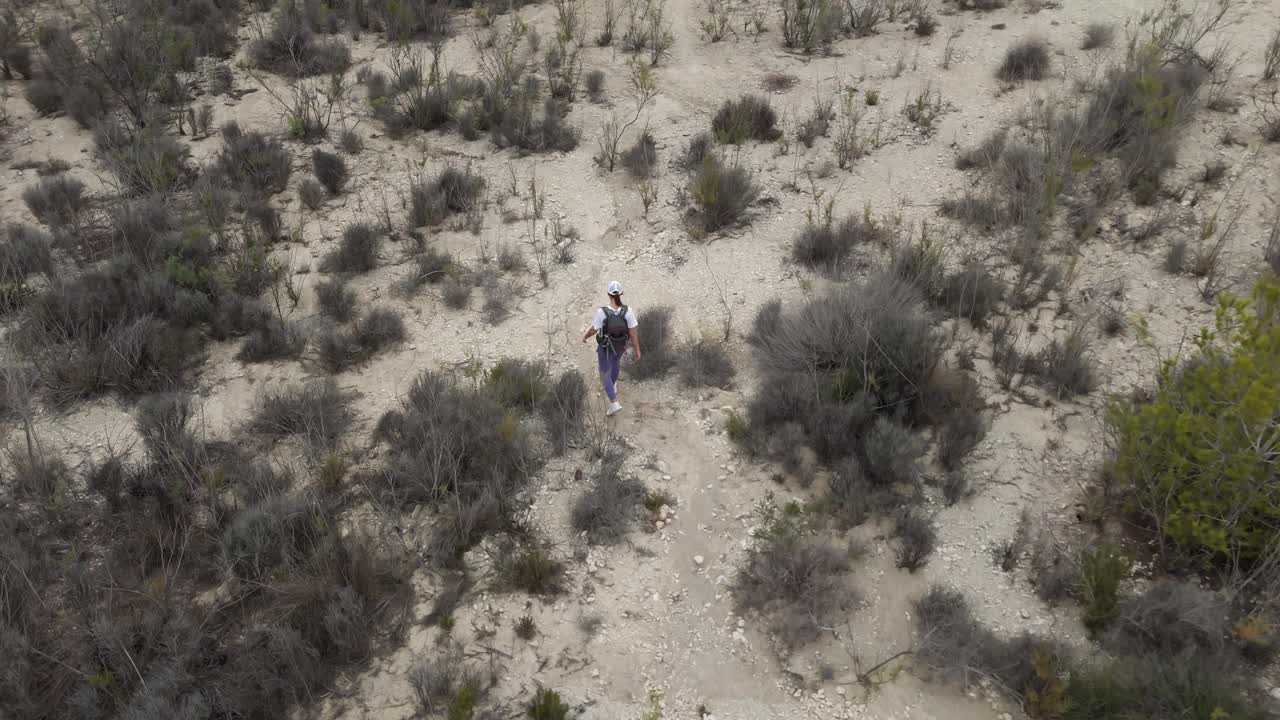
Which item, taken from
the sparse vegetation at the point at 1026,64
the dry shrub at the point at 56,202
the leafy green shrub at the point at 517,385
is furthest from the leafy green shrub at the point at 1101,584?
the dry shrub at the point at 56,202

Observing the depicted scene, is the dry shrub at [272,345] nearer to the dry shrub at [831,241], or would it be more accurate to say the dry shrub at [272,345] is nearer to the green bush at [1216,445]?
the dry shrub at [831,241]

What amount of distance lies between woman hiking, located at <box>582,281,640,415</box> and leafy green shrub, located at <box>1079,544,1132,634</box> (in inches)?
160

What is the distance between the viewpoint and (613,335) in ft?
23.7

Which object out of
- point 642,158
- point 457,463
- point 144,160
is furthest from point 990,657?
point 144,160

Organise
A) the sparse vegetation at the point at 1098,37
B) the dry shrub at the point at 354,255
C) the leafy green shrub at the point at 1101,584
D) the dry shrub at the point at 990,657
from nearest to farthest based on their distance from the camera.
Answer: the dry shrub at the point at 990,657, the leafy green shrub at the point at 1101,584, the dry shrub at the point at 354,255, the sparse vegetation at the point at 1098,37

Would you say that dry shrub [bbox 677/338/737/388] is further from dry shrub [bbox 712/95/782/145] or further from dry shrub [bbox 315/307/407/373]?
dry shrub [bbox 712/95/782/145]

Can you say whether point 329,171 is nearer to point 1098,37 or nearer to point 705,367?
point 705,367

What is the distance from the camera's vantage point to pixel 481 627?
586cm

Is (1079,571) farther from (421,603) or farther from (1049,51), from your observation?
(1049,51)

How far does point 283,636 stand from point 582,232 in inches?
230

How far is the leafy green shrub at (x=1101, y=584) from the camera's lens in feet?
18.2

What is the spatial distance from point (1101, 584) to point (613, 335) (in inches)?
171

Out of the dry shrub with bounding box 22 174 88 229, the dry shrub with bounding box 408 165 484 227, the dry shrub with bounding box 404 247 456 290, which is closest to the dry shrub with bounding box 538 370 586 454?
the dry shrub with bounding box 404 247 456 290

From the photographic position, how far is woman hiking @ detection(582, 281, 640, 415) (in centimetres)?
715
